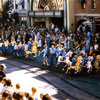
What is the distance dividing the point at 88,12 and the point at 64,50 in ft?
44.4

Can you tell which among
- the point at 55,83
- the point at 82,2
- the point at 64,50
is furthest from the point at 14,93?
the point at 82,2

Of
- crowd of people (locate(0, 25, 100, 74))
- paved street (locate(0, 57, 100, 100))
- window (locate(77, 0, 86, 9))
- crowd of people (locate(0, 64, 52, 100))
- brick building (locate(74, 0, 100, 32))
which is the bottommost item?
paved street (locate(0, 57, 100, 100))

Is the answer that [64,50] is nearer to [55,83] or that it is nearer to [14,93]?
[55,83]

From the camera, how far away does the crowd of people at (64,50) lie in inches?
642

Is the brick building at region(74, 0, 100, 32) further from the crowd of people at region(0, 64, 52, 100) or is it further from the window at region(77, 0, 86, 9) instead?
the crowd of people at region(0, 64, 52, 100)

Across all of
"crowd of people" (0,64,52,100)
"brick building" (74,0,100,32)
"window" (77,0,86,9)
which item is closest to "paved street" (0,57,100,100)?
"crowd of people" (0,64,52,100)

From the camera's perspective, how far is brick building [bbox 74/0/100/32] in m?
28.7

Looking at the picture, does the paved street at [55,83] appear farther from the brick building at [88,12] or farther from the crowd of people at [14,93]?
the brick building at [88,12]

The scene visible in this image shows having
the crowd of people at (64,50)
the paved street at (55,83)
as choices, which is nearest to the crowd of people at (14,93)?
the paved street at (55,83)

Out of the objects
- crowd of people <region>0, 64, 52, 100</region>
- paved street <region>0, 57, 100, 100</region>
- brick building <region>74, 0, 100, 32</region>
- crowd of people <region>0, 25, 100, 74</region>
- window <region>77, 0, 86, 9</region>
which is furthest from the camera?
window <region>77, 0, 86, 9</region>

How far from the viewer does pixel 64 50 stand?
17.8 m

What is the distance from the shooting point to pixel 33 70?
59.7 ft

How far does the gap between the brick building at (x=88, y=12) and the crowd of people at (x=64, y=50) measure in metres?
1.19

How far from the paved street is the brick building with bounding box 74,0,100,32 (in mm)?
11896
